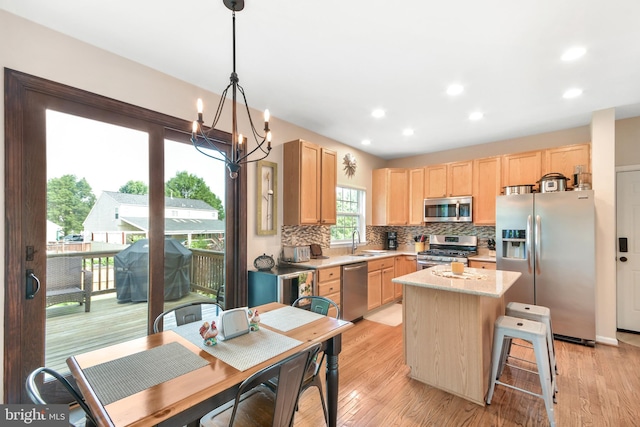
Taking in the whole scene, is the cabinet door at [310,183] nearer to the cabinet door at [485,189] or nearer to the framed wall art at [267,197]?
the framed wall art at [267,197]

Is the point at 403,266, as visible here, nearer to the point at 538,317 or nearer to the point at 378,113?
the point at 538,317

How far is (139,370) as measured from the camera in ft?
4.04

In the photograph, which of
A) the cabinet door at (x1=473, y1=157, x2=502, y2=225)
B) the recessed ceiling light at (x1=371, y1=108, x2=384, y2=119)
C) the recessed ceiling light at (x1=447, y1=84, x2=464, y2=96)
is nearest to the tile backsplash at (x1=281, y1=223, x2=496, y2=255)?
the cabinet door at (x1=473, y1=157, x2=502, y2=225)

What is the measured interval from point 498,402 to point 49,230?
11.7ft

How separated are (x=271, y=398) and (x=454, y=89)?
10.1ft

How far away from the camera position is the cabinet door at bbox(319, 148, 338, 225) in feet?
13.1

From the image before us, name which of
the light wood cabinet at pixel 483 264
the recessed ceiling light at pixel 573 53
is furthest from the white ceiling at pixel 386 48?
the light wood cabinet at pixel 483 264

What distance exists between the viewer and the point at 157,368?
49.2 inches

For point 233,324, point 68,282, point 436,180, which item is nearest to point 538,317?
point 233,324

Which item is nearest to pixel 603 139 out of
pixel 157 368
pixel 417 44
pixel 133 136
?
pixel 417 44

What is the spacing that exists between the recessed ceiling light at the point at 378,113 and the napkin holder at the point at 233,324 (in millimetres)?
2771

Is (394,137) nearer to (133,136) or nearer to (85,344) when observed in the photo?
(133,136)

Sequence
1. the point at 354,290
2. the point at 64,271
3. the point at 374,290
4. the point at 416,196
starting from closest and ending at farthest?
the point at 64,271, the point at 354,290, the point at 374,290, the point at 416,196

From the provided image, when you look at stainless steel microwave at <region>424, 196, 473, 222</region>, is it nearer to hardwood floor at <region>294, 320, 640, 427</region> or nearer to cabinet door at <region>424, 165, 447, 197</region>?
cabinet door at <region>424, 165, 447, 197</region>
